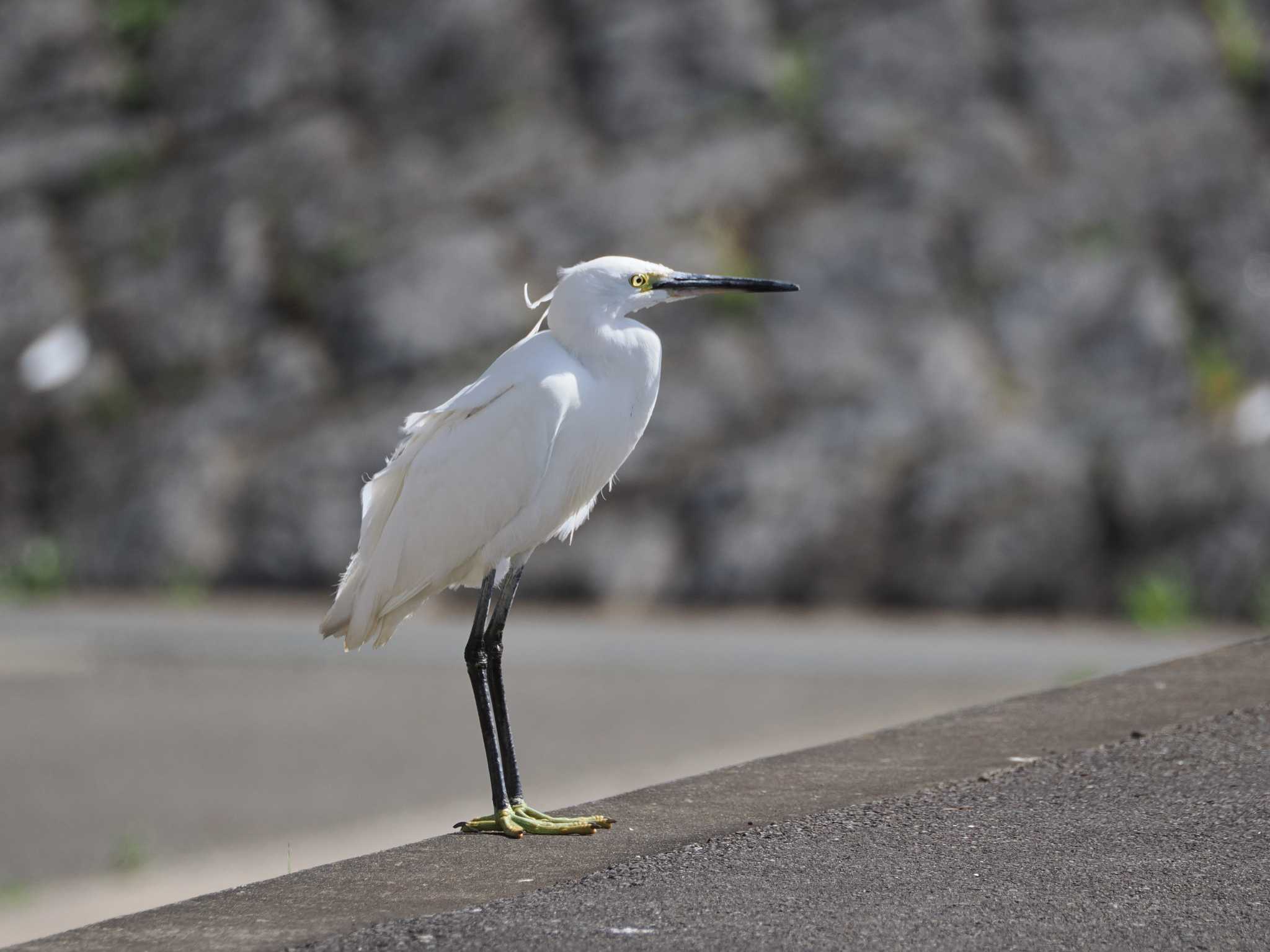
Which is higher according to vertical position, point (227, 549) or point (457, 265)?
point (457, 265)

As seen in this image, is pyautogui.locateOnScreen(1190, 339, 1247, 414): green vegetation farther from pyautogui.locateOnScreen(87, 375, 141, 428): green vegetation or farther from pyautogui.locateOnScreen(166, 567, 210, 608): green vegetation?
pyautogui.locateOnScreen(87, 375, 141, 428): green vegetation

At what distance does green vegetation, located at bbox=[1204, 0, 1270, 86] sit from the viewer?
666 inches

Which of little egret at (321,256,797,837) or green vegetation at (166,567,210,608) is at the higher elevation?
green vegetation at (166,567,210,608)

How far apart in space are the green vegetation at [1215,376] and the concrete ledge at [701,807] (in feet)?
33.7

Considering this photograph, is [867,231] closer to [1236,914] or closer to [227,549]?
[227,549]

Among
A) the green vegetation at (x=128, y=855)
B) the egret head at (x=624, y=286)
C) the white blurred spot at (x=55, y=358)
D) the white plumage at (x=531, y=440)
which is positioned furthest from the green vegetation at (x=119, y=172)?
the egret head at (x=624, y=286)

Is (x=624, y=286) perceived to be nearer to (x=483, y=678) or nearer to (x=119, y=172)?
(x=483, y=678)

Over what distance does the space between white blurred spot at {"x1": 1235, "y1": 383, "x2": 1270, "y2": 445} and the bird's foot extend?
11866 millimetres

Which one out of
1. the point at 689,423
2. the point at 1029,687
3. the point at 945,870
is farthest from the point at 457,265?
the point at 945,870

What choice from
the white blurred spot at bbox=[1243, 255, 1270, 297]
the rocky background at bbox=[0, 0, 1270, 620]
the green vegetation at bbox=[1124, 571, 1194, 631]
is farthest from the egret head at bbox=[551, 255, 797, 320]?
the white blurred spot at bbox=[1243, 255, 1270, 297]

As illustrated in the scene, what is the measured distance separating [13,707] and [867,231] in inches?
361

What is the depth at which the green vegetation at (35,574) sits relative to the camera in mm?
15570

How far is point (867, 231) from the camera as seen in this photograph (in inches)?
641

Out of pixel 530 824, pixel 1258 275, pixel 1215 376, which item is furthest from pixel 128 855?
pixel 1258 275
